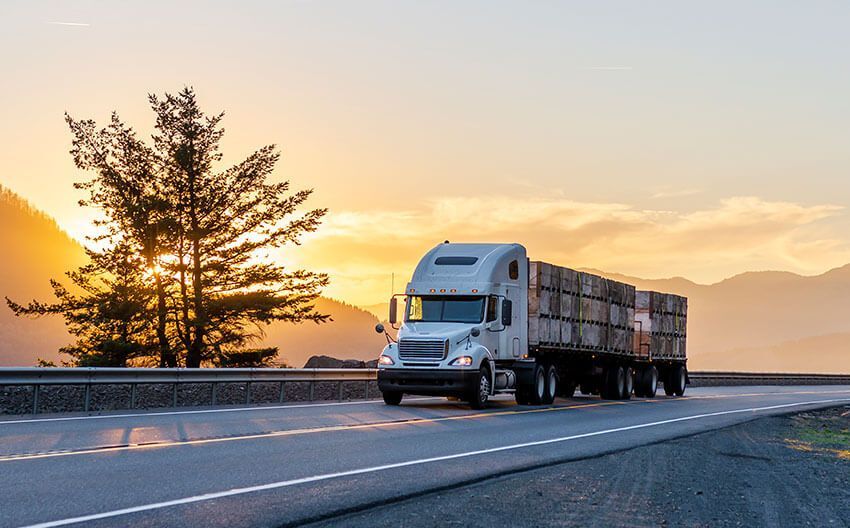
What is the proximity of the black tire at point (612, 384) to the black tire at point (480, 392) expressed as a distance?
8.68 m

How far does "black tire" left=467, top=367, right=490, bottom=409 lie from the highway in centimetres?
31

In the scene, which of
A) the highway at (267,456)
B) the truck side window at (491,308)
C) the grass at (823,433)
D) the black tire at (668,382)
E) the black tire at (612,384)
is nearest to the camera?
the highway at (267,456)

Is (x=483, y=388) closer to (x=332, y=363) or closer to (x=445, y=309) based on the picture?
(x=445, y=309)

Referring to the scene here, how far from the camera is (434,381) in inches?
867

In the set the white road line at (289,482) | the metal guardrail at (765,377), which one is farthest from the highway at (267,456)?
the metal guardrail at (765,377)

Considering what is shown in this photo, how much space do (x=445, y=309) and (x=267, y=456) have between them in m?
11.6

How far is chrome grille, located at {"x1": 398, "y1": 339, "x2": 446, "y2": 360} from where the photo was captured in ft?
72.5

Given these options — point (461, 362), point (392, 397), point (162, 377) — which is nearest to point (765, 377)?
point (392, 397)

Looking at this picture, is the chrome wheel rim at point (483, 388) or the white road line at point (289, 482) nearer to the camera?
the white road line at point (289, 482)

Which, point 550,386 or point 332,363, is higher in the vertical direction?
point 332,363

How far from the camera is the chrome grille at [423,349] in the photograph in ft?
72.5

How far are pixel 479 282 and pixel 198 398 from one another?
355 inches

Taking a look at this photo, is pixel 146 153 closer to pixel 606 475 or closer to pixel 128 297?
pixel 128 297

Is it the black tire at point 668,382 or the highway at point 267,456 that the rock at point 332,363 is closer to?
the black tire at point 668,382
